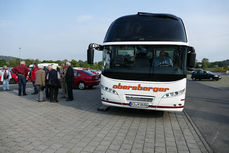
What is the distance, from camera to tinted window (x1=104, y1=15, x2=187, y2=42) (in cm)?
608

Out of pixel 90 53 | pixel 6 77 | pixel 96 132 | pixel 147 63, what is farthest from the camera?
pixel 6 77

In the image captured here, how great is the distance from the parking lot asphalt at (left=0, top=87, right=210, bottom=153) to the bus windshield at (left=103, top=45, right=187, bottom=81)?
4.76 feet

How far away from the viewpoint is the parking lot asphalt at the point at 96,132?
3.88 metres

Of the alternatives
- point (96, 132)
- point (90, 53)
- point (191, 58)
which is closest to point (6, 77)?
point (90, 53)

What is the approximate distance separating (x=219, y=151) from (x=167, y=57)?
2998mm

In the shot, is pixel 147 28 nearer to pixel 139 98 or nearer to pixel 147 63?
pixel 147 63

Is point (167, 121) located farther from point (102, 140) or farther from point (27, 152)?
point (27, 152)

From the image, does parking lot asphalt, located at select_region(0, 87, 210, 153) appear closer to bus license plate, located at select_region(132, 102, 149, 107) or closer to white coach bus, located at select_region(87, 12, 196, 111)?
bus license plate, located at select_region(132, 102, 149, 107)

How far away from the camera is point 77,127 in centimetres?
521

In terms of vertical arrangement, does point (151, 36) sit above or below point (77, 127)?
above

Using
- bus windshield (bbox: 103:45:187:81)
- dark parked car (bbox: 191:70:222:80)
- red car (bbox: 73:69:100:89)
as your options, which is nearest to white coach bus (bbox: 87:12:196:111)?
bus windshield (bbox: 103:45:187:81)

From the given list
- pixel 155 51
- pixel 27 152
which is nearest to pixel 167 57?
pixel 155 51

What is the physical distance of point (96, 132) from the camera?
482cm

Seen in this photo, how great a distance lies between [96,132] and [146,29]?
365 centimetres
